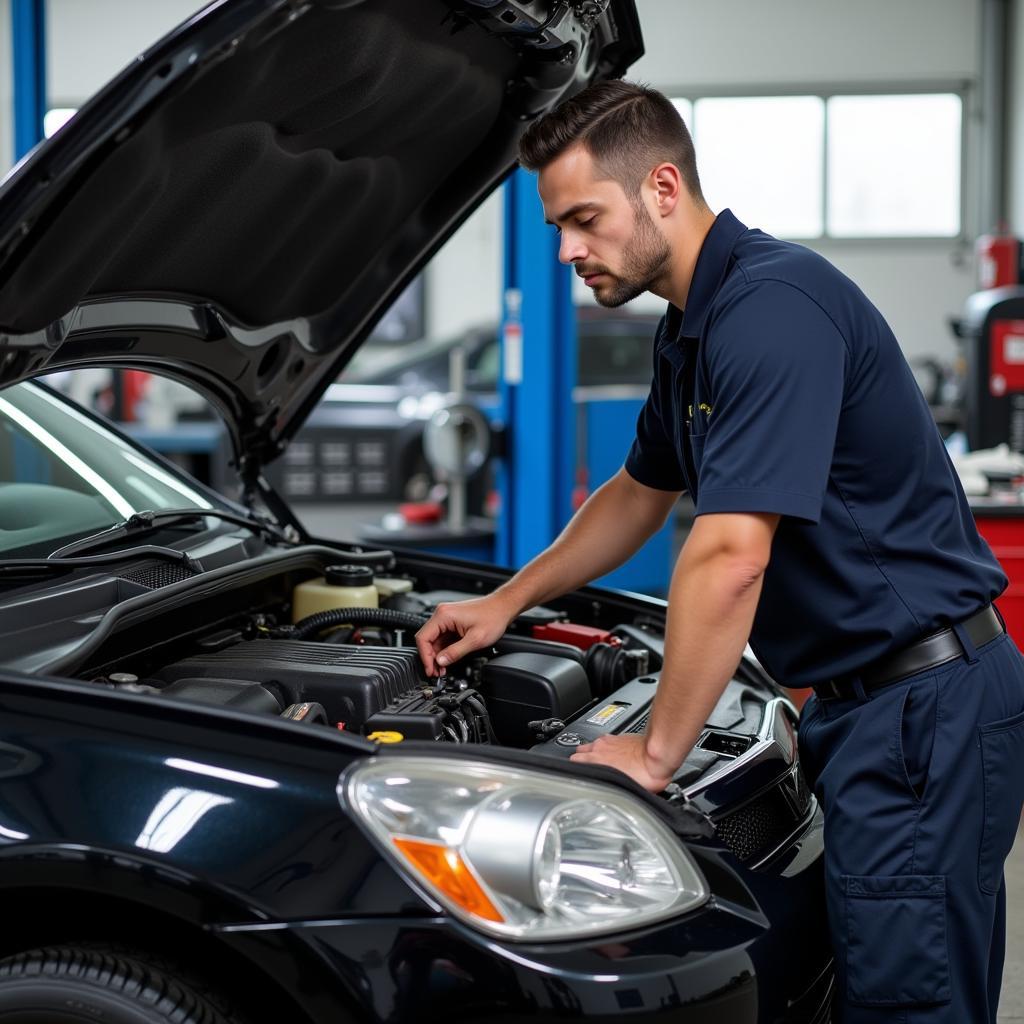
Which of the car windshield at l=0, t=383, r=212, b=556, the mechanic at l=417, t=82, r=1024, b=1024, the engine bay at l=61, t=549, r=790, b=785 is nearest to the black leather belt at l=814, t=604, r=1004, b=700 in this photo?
the mechanic at l=417, t=82, r=1024, b=1024

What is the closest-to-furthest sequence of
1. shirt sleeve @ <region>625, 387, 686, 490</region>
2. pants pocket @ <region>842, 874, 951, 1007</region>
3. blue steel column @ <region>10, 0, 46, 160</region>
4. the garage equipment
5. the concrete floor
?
1. pants pocket @ <region>842, 874, 951, 1007</region>
2. shirt sleeve @ <region>625, 387, 686, 490</region>
3. the concrete floor
4. blue steel column @ <region>10, 0, 46, 160</region>
5. the garage equipment

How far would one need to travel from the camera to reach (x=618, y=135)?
1.70 metres

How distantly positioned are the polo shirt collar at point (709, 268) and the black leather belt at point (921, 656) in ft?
1.61

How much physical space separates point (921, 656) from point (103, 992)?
1.06 m

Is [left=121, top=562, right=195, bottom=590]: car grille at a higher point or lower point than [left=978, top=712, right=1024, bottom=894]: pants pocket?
higher

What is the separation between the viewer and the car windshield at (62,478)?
2.12 metres

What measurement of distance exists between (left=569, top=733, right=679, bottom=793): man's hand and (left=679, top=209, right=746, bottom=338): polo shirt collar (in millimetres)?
540

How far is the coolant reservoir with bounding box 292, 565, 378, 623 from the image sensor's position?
7.65 feet

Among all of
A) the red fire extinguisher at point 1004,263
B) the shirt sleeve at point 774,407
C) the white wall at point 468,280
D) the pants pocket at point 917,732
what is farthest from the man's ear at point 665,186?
the white wall at point 468,280

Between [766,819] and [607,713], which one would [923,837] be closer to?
[766,819]

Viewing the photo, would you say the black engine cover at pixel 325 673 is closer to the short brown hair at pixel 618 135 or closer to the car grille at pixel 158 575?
the car grille at pixel 158 575

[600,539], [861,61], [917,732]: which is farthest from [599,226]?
[861,61]

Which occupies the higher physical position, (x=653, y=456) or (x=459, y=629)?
(x=653, y=456)

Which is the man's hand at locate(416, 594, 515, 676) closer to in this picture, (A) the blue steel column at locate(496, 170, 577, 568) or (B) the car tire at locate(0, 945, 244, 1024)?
(B) the car tire at locate(0, 945, 244, 1024)
